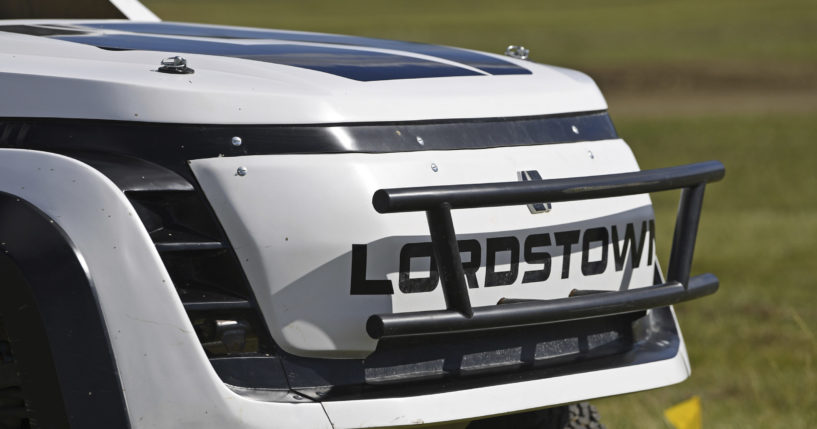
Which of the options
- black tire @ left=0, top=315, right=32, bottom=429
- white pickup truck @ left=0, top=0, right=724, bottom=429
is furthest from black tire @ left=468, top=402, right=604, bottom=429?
black tire @ left=0, top=315, right=32, bottom=429

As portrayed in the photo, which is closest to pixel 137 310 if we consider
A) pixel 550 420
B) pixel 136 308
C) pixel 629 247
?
pixel 136 308

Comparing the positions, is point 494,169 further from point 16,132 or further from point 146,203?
point 16,132

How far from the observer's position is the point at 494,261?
2568 mm

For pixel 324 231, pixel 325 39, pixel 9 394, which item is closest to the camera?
pixel 324 231

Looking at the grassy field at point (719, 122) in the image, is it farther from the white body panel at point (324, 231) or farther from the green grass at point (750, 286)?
the white body panel at point (324, 231)

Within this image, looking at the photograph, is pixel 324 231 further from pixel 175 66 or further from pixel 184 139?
pixel 175 66

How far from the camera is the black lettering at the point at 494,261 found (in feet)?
8.39

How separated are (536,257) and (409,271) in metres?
0.31

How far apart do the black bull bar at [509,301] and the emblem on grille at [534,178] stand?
0.10m

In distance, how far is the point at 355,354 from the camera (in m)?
2.47

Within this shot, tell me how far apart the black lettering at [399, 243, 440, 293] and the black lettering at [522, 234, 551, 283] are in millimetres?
224

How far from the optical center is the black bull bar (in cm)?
237

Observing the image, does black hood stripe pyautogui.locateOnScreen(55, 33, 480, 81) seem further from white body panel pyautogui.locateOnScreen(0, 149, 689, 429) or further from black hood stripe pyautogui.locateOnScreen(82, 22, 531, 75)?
white body panel pyautogui.locateOnScreen(0, 149, 689, 429)

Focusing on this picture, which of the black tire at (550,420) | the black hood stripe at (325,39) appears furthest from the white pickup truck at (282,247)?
the black tire at (550,420)
